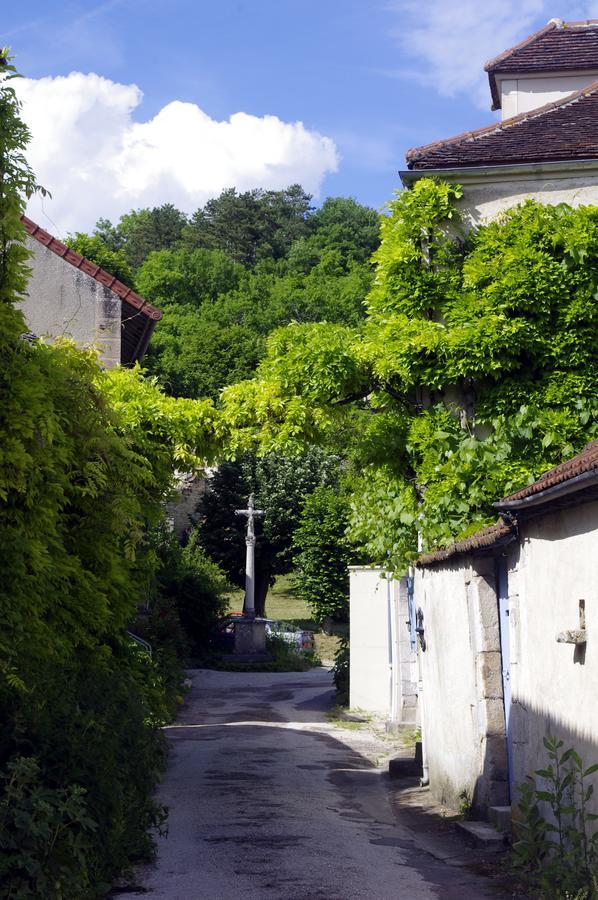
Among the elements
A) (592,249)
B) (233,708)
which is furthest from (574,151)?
(233,708)

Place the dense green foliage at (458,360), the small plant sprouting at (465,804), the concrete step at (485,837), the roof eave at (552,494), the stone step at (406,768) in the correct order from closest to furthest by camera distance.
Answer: the roof eave at (552,494)
the concrete step at (485,837)
the small plant sprouting at (465,804)
the dense green foliage at (458,360)
the stone step at (406,768)

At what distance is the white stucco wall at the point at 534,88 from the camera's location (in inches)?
615

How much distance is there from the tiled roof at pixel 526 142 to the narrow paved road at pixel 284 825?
24.1ft

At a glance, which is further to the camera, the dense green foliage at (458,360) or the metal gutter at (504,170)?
the metal gutter at (504,170)

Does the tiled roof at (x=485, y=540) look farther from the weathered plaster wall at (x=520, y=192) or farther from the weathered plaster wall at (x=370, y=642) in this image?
the weathered plaster wall at (x=370, y=642)

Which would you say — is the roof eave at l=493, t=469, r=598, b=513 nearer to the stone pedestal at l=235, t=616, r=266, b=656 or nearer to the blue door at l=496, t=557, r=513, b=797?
the blue door at l=496, t=557, r=513, b=797

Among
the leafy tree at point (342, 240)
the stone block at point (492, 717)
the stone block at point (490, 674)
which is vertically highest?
the leafy tree at point (342, 240)

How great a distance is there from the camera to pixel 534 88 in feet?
52.2

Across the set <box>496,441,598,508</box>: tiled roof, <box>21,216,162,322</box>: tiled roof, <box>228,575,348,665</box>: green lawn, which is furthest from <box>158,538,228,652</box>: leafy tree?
<box>496,441,598,508</box>: tiled roof

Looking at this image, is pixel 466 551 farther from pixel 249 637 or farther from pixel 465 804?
pixel 249 637

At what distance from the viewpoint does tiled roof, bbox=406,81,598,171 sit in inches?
480

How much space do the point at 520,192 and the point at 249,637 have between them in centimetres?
2498

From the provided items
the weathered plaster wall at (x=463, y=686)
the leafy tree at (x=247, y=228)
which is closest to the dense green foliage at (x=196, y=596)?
the weathered plaster wall at (x=463, y=686)

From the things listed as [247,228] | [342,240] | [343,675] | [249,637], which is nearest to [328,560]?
[249,637]
